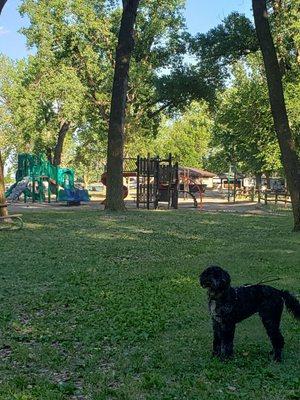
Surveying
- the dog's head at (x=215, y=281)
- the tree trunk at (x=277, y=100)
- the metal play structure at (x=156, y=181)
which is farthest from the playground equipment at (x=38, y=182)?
the dog's head at (x=215, y=281)

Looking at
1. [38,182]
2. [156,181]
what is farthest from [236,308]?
[38,182]

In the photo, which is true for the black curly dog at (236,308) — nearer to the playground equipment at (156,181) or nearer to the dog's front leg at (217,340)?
the dog's front leg at (217,340)

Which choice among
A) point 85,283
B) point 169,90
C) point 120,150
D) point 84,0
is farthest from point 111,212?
point 84,0

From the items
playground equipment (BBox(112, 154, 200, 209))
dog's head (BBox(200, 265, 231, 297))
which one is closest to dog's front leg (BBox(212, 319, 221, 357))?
dog's head (BBox(200, 265, 231, 297))

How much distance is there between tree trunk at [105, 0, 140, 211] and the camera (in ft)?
75.4

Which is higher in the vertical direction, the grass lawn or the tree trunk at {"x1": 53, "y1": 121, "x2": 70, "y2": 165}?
the tree trunk at {"x1": 53, "y1": 121, "x2": 70, "y2": 165}

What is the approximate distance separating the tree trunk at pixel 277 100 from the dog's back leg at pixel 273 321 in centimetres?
1146

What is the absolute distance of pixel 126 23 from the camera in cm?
2317

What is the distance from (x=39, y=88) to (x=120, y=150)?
71.6 feet

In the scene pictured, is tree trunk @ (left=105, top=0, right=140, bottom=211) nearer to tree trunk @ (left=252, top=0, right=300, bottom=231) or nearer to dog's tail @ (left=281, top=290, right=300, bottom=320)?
tree trunk @ (left=252, top=0, right=300, bottom=231)

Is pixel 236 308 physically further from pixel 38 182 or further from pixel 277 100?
pixel 38 182

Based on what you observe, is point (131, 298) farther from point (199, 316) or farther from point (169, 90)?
point (169, 90)

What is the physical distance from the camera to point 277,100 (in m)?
15.9

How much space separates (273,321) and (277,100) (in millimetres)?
12014
